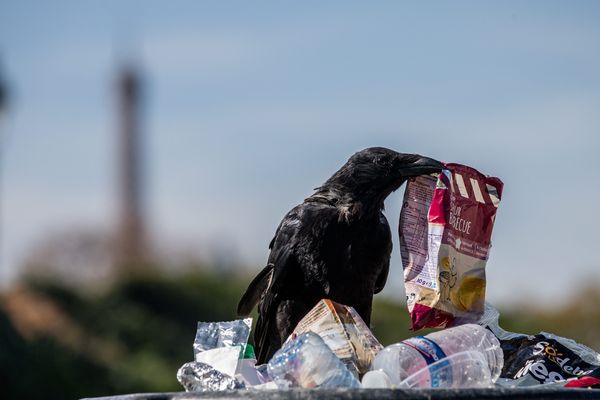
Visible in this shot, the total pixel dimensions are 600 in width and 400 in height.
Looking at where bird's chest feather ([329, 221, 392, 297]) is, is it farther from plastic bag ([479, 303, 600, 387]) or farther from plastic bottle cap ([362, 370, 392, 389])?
plastic bottle cap ([362, 370, 392, 389])

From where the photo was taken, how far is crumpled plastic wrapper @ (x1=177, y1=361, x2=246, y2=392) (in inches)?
110

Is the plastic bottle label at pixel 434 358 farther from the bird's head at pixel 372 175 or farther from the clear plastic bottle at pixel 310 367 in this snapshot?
the bird's head at pixel 372 175

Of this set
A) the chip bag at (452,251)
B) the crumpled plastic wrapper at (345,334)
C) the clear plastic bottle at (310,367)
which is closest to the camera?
the clear plastic bottle at (310,367)

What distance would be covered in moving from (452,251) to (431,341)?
2.19 ft

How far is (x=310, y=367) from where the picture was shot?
2.71 meters

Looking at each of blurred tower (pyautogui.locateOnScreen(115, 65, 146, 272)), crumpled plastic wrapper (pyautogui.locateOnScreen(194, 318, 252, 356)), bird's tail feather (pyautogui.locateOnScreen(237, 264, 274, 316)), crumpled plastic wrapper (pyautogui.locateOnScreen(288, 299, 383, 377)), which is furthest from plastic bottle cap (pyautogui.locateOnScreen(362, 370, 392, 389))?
blurred tower (pyautogui.locateOnScreen(115, 65, 146, 272))

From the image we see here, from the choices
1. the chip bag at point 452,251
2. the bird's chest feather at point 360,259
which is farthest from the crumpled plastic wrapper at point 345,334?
the bird's chest feather at point 360,259

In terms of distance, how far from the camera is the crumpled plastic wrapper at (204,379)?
110 inches

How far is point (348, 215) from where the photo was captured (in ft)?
14.9

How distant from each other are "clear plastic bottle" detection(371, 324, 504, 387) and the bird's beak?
0.95 meters

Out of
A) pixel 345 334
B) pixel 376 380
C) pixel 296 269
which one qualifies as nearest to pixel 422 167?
pixel 296 269

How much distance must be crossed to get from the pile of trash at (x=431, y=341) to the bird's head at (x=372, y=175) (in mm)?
509

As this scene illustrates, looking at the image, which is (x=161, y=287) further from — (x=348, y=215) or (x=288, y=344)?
(x=288, y=344)

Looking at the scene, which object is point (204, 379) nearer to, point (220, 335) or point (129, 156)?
point (220, 335)
